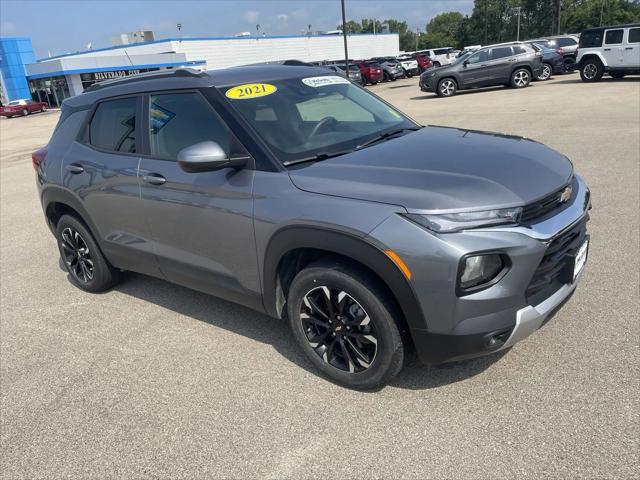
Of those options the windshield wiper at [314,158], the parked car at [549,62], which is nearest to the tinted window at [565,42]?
the parked car at [549,62]

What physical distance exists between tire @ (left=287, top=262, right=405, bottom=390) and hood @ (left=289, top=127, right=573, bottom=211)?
18.2 inches

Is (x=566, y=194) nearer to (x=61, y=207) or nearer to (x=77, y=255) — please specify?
(x=77, y=255)

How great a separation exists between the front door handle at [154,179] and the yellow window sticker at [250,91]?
0.75m

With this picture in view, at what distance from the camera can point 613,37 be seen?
18891mm

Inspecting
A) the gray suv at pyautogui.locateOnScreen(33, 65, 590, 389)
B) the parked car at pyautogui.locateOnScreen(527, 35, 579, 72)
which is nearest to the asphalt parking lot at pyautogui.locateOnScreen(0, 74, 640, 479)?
the gray suv at pyautogui.locateOnScreen(33, 65, 590, 389)

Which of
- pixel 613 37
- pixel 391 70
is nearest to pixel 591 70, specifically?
pixel 613 37

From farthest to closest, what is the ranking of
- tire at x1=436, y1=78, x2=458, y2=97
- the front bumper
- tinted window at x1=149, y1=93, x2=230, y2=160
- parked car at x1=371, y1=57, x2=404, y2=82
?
parked car at x1=371, y1=57, x2=404, y2=82, tire at x1=436, y1=78, x2=458, y2=97, tinted window at x1=149, y1=93, x2=230, y2=160, the front bumper

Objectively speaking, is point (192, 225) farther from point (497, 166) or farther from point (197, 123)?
point (497, 166)

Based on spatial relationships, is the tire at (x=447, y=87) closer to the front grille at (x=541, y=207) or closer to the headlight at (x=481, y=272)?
the front grille at (x=541, y=207)

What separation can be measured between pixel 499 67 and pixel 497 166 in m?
19.8

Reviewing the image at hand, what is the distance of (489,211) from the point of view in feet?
8.36

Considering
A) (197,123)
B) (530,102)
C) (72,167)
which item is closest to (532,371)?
(197,123)

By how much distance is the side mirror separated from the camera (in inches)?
119

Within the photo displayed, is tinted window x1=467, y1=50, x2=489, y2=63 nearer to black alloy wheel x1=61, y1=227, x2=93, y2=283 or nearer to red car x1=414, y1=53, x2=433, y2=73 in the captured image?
red car x1=414, y1=53, x2=433, y2=73
